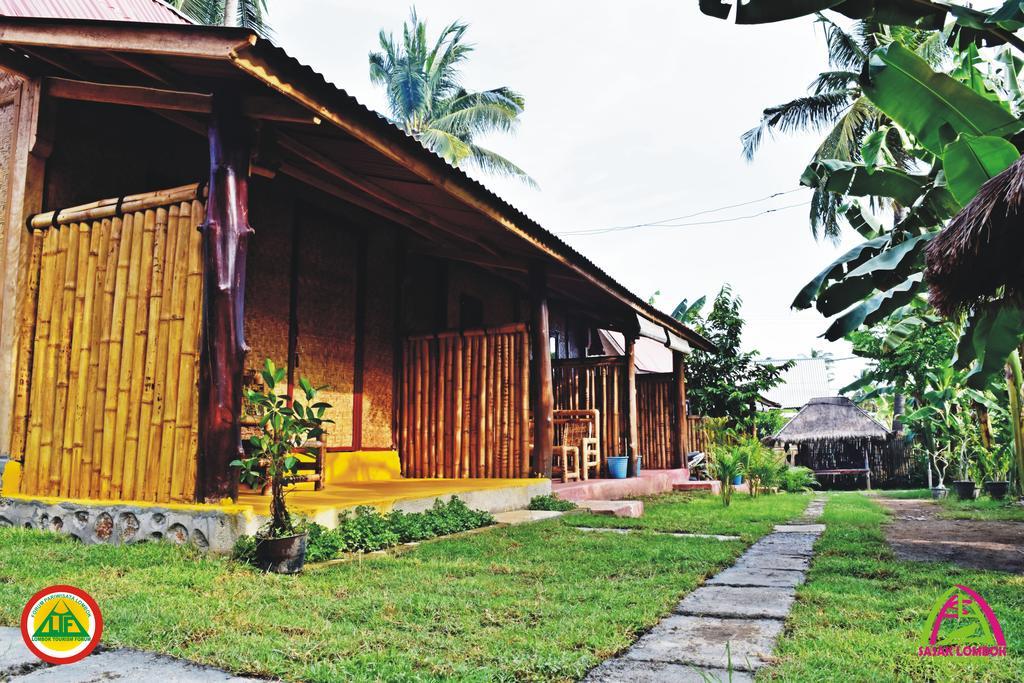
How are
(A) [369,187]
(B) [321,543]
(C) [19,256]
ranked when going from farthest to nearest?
(A) [369,187] < (C) [19,256] < (B) [321,543]

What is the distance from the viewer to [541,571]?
4.21 m

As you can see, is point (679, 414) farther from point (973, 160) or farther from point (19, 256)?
point (19, 256)

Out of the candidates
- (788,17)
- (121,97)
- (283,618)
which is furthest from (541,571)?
(121,97)

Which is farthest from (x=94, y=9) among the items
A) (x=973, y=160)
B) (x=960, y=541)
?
(x=960, y=541)

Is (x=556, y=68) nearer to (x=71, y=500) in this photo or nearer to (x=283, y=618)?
(x=71, y=500)

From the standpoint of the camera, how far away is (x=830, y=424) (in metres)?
24.7

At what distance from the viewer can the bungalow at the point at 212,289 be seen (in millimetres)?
4441

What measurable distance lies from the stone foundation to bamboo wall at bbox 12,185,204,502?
14 cm

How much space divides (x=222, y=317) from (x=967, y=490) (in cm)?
1161

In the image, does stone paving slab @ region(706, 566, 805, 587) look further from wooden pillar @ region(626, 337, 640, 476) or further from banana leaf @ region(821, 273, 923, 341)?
wooden pillar @ region(626, 337, 640, 476)

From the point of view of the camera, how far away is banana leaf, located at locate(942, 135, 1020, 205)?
3977 mm

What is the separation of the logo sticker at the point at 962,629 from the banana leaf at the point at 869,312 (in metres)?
1.77

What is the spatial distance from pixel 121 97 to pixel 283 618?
415 centimetres

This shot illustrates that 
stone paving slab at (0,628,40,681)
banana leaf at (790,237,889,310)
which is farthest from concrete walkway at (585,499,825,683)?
stone paving slab at (0,628,40,681)
